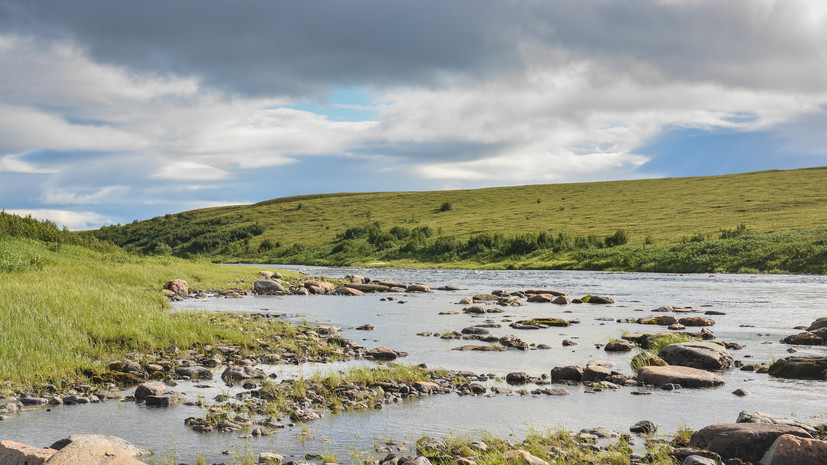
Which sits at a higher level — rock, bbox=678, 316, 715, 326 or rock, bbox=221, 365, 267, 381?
rock, bbox=221, 365, 267, 381

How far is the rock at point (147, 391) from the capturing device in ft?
44.2

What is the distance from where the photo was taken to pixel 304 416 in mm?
12172

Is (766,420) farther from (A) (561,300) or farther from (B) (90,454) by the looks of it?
(A) (561,300)

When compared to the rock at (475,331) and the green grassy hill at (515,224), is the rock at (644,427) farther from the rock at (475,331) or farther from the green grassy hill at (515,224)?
the green grassy hill at (515,224)

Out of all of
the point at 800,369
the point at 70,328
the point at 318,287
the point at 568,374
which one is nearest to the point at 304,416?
the point at 568,374

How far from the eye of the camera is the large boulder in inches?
1795

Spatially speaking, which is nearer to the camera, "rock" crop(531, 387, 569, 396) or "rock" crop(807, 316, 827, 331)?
"rock" crop(531, 387, 569, 396)

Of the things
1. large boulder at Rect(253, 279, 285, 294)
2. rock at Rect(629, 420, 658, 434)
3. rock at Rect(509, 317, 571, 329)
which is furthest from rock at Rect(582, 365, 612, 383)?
large boulder at Rect(253, 279, 285, 294)

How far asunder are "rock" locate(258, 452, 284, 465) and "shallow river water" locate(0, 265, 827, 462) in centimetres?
49

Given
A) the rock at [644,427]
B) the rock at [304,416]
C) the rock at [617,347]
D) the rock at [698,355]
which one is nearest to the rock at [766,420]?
the rock at [644,427]

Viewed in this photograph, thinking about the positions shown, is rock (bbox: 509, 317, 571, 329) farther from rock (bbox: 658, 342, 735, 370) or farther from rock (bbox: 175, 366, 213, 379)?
rock (bbox: 175, 366, 213, 379)


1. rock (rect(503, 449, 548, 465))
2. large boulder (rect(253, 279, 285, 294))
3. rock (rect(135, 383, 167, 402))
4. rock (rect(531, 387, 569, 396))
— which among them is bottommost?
rock (rect(531, 387, 569, 396))

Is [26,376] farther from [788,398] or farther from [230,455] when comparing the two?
[788,398]

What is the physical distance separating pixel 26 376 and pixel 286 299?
26467 millimetres
